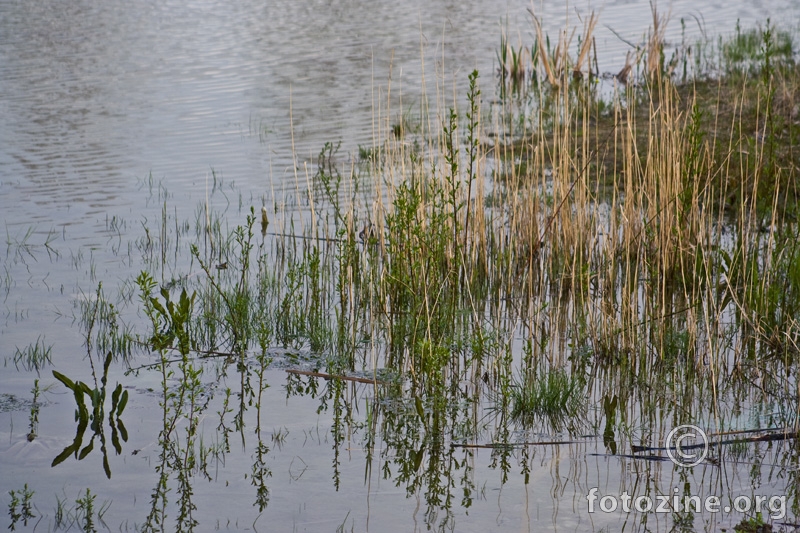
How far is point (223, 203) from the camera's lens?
7.55 meters

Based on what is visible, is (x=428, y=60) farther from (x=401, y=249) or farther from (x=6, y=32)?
(x=401, y=249)

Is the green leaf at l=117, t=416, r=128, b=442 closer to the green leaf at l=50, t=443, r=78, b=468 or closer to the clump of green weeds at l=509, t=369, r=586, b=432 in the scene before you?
the green leaf at l=50, t=443, r=78, b=468

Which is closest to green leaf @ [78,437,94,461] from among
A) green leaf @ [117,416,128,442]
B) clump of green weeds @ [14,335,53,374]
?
green leaf @ [117,416,128,442]

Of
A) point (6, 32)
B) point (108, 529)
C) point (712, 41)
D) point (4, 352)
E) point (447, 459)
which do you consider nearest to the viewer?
point (108, 529)

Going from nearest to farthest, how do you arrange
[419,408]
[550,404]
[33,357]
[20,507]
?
1. [20,507]
2. [419,408]
3. [550,404]
4. [33,357]

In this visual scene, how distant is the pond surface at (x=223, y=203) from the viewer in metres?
3.30

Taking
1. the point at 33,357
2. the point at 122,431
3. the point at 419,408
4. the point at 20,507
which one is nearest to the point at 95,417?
the point at 122,431

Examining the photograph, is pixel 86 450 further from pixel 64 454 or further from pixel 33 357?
pixel 33 357

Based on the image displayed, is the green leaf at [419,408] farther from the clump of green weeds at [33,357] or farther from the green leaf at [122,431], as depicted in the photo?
the clump of green weeds at [33,357]

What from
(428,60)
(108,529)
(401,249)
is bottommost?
(108,529)

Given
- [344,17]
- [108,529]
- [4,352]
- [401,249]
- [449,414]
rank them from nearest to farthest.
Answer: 1. [108,529]
2. [449,414]
3. [4,352]
4. [401,249]
5. [344,17]

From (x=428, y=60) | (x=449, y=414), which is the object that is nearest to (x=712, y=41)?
(x=428, y=60)

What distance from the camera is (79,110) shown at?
36.8ft

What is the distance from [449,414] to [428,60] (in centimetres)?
1057
